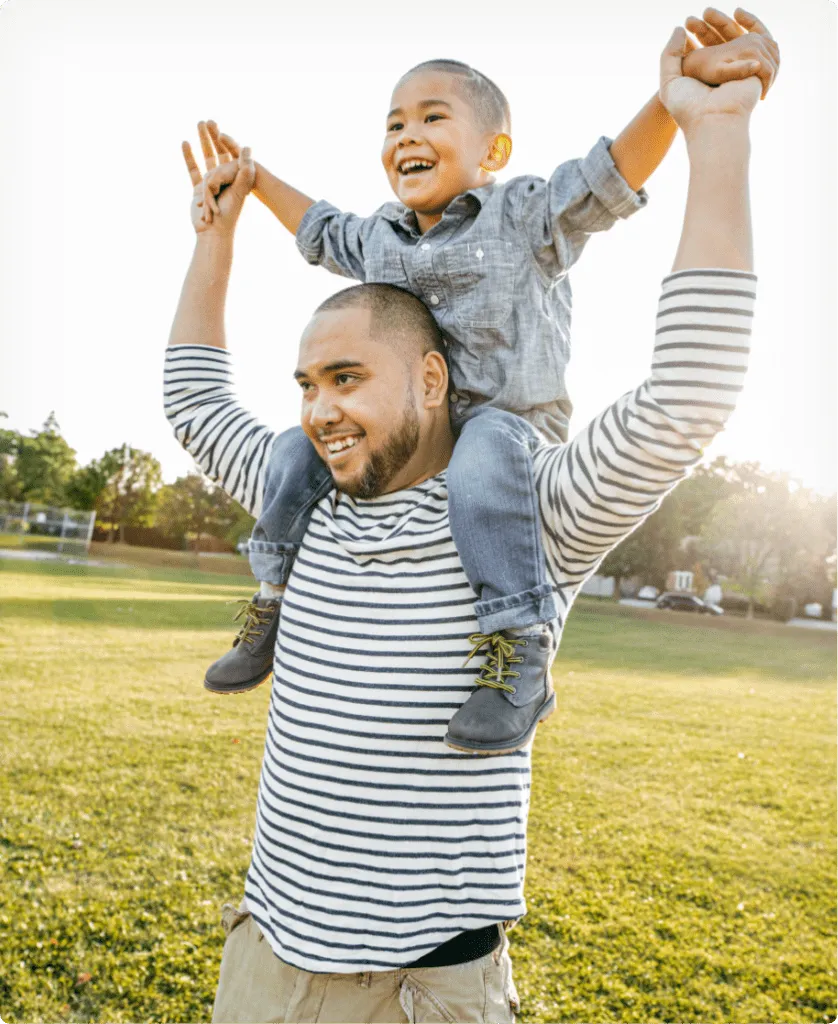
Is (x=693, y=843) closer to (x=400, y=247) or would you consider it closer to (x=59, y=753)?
(x=59, y=753)

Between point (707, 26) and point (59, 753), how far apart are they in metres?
7.16

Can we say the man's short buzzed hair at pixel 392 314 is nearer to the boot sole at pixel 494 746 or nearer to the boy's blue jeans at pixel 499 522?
the boy's blue jeans at pixel 499 522

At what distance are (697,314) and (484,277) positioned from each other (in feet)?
1.99

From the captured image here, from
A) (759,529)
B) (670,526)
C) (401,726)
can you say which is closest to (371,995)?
(401,726)

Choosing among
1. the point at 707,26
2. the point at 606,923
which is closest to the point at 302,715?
the point at 707,26

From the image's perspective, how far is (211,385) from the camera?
79.0 inches

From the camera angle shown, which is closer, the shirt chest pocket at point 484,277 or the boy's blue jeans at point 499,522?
the boy's blue jeans at point 499,522

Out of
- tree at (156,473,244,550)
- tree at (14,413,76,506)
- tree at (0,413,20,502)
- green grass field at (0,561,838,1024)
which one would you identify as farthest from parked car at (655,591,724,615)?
tree at (0,413,20,502)

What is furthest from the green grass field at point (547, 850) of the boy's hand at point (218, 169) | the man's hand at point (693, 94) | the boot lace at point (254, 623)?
the man's hand at point (693, 94)

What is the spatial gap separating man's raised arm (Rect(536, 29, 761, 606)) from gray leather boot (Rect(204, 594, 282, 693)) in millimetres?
888

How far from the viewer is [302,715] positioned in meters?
1.65

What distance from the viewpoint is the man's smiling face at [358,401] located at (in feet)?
5.40

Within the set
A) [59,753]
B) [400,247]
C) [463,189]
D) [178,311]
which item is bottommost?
[59,753]

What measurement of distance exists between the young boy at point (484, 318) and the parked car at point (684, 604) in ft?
128
